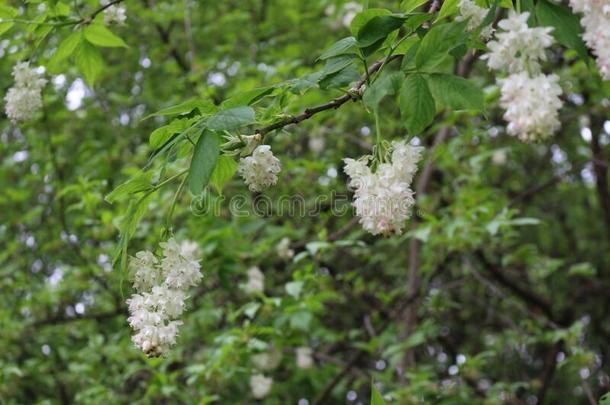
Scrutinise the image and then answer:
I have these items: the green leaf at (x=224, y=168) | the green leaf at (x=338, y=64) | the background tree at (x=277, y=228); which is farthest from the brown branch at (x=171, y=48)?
the green leaf at (x=338, y=64)

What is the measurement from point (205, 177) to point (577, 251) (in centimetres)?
737

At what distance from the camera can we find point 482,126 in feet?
17.9

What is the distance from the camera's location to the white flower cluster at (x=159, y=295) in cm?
194

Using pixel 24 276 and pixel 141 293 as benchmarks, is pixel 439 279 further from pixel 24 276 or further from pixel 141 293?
pixel 141 293

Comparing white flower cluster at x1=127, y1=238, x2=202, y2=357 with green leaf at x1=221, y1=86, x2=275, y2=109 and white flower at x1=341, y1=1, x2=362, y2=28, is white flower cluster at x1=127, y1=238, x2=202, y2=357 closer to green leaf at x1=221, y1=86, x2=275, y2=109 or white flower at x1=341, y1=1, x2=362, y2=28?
green leaf at x1=221, y1=86, x2=275, y2=109

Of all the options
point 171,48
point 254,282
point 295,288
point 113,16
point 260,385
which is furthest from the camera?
point 171,48

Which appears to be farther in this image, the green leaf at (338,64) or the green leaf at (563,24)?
the green leaf at (338,64)

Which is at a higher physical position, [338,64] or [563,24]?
[563,24]

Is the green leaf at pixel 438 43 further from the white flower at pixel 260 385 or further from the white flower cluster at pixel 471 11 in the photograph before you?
the white flower at pixel 260 385

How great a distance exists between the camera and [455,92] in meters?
1.72

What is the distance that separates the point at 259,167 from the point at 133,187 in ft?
1.20

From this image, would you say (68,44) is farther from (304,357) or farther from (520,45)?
(304,357)

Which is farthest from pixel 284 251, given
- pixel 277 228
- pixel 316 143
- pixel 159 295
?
pixel 159 295

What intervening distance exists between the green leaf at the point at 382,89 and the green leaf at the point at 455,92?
0.08 metres
